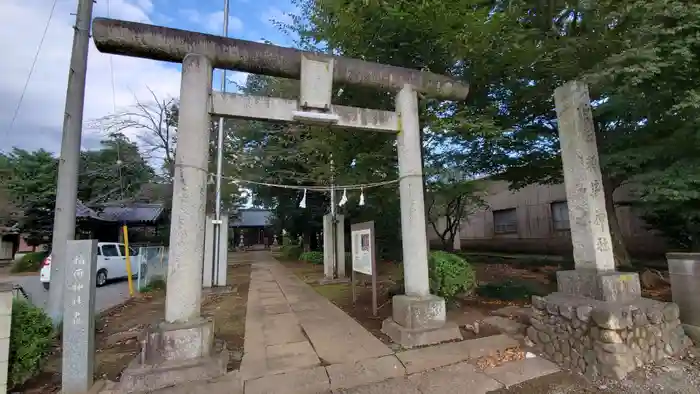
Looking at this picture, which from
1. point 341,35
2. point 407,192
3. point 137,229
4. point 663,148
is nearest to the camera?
point 407,192

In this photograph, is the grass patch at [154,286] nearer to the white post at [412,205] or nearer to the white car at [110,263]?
the white car at [110,263]

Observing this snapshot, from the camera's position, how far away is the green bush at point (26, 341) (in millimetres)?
3543

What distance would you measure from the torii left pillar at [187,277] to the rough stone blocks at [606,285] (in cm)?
474

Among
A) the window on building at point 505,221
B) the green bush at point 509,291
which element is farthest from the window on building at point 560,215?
the green bush at point 509,291

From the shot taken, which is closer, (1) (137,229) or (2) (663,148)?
(2) (663,148)

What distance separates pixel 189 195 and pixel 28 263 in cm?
2141

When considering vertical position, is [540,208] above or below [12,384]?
above

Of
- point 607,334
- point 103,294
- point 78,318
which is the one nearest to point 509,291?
point 607,334

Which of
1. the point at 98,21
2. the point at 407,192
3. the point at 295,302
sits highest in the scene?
the point at 98,21

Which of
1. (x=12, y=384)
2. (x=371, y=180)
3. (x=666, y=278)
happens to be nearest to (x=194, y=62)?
(x=12, y=384)

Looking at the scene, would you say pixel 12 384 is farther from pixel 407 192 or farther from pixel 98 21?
pixel 407 192

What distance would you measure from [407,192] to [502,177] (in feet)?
18.7

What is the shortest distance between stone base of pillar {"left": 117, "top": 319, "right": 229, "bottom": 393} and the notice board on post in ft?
9.50

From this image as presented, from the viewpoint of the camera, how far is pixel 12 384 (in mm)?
3484
